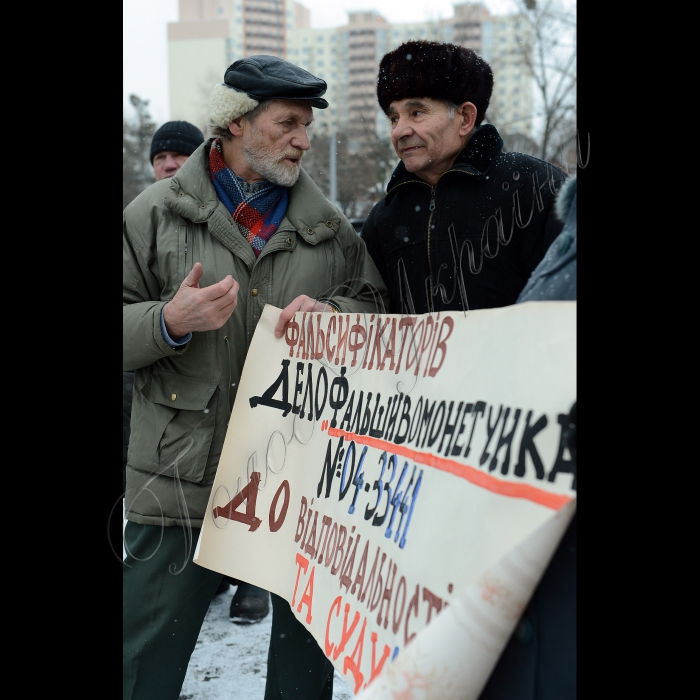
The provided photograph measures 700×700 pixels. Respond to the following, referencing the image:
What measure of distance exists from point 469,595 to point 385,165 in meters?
3.18

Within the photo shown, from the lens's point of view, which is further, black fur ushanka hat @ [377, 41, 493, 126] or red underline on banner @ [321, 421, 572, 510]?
black fur ushanka hat @ [377, 41, 493, 126]

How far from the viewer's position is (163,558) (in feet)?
6.35

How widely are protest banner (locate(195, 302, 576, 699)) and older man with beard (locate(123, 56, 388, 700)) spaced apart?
0.08m

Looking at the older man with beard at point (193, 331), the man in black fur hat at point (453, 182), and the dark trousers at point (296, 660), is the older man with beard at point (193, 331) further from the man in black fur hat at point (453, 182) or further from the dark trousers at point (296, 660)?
the man in black fur hat at point (453, 182)

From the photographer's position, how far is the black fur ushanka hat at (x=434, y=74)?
6.13ft

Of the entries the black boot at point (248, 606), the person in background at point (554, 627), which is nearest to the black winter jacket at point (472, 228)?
the person in background at point (554, 627)

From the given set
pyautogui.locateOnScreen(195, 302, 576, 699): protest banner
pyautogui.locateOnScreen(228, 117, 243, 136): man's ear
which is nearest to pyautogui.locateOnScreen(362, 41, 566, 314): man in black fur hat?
pyautogui.locateOnScreen(195, 302, 576, 699): protest banner

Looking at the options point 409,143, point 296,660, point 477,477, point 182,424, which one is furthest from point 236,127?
point 296,660

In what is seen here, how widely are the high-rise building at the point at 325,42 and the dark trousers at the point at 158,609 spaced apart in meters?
1.36

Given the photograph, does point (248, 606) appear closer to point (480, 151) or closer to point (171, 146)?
point (480, 151)

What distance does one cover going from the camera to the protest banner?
101 centimetres

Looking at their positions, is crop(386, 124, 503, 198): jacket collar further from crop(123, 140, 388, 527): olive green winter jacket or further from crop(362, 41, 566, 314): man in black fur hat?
crop(123, 140, 388, 527): olive green winter jacket
